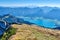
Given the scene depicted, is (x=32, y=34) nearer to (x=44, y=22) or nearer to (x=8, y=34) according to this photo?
(x=8, y=34)

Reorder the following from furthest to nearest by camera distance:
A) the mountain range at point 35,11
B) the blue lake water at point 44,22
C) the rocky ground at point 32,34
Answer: the mountain range at point 35,11 < the blue lake water at point 44,22 < the rocky ground at point 32,34

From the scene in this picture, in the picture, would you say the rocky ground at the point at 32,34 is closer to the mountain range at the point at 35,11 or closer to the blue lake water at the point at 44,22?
the blue lake water at the point at 44,22

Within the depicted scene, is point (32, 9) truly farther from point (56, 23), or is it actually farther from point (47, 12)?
point (56, 23)

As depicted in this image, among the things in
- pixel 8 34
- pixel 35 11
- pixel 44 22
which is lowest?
pixel 44 22

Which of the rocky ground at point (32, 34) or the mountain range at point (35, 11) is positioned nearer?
the rocky ground at point (32, 34)

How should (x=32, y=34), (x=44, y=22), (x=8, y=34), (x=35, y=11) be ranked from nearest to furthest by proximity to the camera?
1. (x=32, y=34)
2. (x=8, y=34)
3. (x=44, y=22)
4. (x=35, y=11)

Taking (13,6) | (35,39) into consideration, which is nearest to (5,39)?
(35,39)

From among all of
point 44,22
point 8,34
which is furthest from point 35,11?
point 8,34

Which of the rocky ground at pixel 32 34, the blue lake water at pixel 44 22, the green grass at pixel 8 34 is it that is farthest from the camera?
the blue lake water at pixel 44 22

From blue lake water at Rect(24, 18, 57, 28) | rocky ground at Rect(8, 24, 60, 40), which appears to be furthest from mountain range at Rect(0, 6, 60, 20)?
rocky ground at Rect(8, 24, 60, 40)

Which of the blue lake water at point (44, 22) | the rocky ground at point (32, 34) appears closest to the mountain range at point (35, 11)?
the blue lake water at point (44, 22)

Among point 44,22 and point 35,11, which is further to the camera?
point 35,11

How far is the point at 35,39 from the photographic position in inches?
148

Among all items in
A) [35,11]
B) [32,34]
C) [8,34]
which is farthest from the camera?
[35,11]
